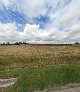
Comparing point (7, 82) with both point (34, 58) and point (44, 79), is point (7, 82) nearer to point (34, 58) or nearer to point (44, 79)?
point (44, 79)

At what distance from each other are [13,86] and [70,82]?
3761 millimetres

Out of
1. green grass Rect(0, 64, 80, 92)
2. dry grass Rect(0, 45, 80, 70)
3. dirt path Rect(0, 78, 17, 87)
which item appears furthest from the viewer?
dry grass Rect(0, 45, 80, 70)

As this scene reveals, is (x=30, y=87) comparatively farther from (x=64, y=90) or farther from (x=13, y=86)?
(x=64, y=90)

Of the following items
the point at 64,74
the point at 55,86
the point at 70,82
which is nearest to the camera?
the point at 55,86

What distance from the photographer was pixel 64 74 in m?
12.3

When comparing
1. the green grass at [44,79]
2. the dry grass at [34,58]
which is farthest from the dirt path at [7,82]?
the dry grass at [34,58]

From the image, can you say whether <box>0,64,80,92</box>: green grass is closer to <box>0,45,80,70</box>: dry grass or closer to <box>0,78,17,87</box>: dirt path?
<box>0,78,17,87</box>: dirt path

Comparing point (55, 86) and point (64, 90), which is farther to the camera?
point (55, 86)

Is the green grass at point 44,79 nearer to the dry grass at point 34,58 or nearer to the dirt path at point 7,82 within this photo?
the dirt path at point 7,82

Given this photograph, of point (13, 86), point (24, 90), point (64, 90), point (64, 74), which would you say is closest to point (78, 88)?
point (64, 90)

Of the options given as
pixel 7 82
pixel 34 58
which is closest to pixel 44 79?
pixel 7 82

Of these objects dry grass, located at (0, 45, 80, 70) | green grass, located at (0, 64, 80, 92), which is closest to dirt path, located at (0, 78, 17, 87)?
green grass, located at (0, 64, 80, 92)

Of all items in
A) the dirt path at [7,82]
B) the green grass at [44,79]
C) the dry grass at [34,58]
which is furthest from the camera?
the dry grass at [34,58]

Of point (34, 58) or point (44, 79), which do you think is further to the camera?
point (34, 58)
